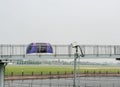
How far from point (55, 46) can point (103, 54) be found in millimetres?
6388

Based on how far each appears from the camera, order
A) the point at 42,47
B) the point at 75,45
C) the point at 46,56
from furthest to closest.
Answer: the point at 42,47 < the point at 46,56 < the point at 75,45

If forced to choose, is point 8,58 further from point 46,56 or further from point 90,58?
point 90,58

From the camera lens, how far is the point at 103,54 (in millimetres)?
54469

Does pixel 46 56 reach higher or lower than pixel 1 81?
higher

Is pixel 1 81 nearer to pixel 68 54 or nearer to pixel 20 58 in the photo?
pixel 20 58

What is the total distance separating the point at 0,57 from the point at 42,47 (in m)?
6.60

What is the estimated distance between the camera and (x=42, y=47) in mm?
56500

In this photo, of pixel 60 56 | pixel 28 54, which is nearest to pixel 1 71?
pixel 28 54

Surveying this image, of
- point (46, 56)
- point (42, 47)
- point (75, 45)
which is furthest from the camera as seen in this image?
point (42, 47)

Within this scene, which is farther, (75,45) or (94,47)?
(94,47)

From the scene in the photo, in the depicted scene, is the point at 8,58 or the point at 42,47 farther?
the point at 42,47

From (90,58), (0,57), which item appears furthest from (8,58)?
(90,58)

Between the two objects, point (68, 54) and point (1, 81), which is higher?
point (68, 54)

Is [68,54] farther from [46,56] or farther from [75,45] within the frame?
[75,45]
